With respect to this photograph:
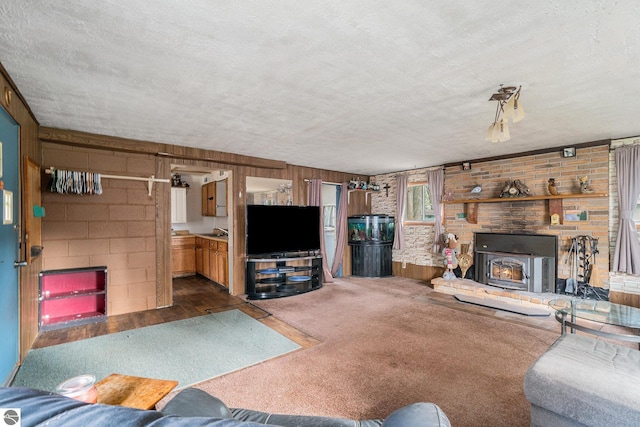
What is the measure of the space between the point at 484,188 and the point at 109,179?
581 cm

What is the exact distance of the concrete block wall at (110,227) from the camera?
3.50 meters

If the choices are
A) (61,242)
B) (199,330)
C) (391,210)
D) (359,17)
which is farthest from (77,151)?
(391,210)

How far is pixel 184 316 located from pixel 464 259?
460cm

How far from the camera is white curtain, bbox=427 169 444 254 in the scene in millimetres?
5598

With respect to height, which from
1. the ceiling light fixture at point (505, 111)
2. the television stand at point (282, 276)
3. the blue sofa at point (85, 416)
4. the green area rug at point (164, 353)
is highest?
the ceiling light fixture at point (505, 111)

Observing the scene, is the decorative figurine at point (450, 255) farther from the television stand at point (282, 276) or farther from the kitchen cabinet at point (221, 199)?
the kitchen cabinet at point (221, 199)

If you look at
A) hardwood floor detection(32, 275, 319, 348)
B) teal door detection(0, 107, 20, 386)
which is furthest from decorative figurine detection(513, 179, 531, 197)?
teal door detection(0, 107, 20, 386)

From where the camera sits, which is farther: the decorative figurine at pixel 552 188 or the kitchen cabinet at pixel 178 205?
the kitchen cabinet at pixel 178 205

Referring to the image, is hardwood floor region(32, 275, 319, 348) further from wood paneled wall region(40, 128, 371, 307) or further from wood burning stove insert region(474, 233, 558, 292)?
wood burning stove insert region(474, 233, 558, 292)

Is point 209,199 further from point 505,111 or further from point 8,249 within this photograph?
point 505,111

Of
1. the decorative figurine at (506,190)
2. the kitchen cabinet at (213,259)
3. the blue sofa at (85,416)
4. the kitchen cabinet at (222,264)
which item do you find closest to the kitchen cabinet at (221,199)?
the kitchen cabinet at (213,259)

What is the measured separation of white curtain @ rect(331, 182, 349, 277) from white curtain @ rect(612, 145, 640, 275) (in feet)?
13.9

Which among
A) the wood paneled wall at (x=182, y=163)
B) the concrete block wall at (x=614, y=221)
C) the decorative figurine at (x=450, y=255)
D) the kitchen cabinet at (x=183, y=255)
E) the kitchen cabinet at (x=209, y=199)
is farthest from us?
the kitchen cabinet at (x=209, y=199)

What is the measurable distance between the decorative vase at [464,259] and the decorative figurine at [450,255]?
0.10 meters
